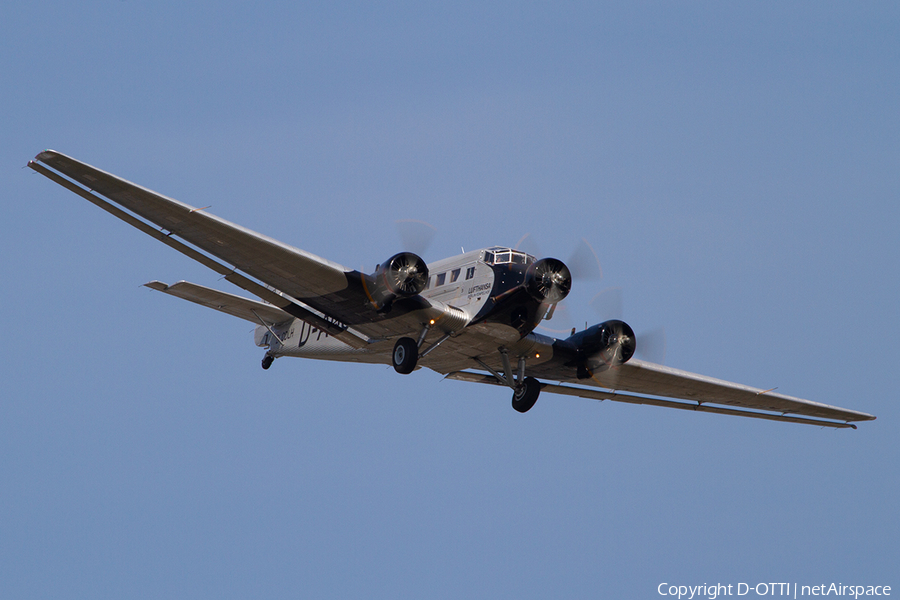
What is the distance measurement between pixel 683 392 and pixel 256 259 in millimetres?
16784

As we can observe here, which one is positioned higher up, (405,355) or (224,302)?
(224,302)

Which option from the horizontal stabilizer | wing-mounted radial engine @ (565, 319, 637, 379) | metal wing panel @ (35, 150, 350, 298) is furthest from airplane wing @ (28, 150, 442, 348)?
wing-mounted radial engine @ (565, 319, 637, 379)

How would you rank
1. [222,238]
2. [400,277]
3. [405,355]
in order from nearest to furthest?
[222,238], [400,277], [405,355]

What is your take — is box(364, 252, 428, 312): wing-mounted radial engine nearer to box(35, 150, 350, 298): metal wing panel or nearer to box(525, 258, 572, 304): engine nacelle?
box(35, 150, 350, 298): metal wing panel

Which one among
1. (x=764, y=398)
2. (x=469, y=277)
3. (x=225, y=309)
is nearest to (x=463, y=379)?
(x=469, y=277)

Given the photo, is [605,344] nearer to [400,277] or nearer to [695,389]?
[695,389]

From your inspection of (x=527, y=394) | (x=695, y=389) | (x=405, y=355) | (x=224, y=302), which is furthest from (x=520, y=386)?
(x=224, y=302)

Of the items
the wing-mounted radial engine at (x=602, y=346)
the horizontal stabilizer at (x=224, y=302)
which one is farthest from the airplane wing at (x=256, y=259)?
the wing-mounted radial engine at (x=602, y=346)

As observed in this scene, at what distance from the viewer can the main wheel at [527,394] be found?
3050 cm

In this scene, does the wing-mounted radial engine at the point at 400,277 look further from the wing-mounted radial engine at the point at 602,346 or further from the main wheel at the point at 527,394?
the wing-mounted radial engine at the point at 602,346

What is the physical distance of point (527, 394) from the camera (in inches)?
1201

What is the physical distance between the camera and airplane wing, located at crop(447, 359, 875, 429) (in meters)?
33.3

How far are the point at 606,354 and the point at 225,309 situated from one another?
41.5 ft

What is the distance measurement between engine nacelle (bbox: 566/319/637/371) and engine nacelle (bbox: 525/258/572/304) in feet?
13.1
